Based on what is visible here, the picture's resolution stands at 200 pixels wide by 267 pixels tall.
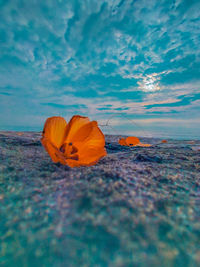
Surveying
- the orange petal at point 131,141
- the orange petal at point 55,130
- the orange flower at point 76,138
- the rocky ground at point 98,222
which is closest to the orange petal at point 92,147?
the orange flower at point 76,138

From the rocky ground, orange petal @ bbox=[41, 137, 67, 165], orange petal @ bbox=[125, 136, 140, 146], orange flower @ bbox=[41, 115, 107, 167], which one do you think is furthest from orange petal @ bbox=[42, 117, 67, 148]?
orange petal @ bbox=[125, 136, 140, 146]

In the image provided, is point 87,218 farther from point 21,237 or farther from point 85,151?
point 85,151

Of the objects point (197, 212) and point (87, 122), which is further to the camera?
point (87, 122)

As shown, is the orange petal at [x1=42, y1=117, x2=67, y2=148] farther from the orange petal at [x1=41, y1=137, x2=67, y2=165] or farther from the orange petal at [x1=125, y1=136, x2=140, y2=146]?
the orange petal at [x1=125, y1=136, x2=140, y2=146]

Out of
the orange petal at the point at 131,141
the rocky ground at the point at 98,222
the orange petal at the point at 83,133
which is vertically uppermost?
the orange petal at the point at 83,133

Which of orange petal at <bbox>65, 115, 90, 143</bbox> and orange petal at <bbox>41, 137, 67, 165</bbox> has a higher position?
orange petal at <bbox>65, 115, 90, 143</bbox>

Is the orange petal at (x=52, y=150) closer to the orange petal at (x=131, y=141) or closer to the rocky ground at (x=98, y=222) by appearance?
the rocky ground at (x=98, y=222)

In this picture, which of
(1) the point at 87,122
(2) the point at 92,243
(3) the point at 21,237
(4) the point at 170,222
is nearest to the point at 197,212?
(4) the point at 170,222

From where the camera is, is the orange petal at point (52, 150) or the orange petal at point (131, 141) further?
the orange petal at point (131, 141)
